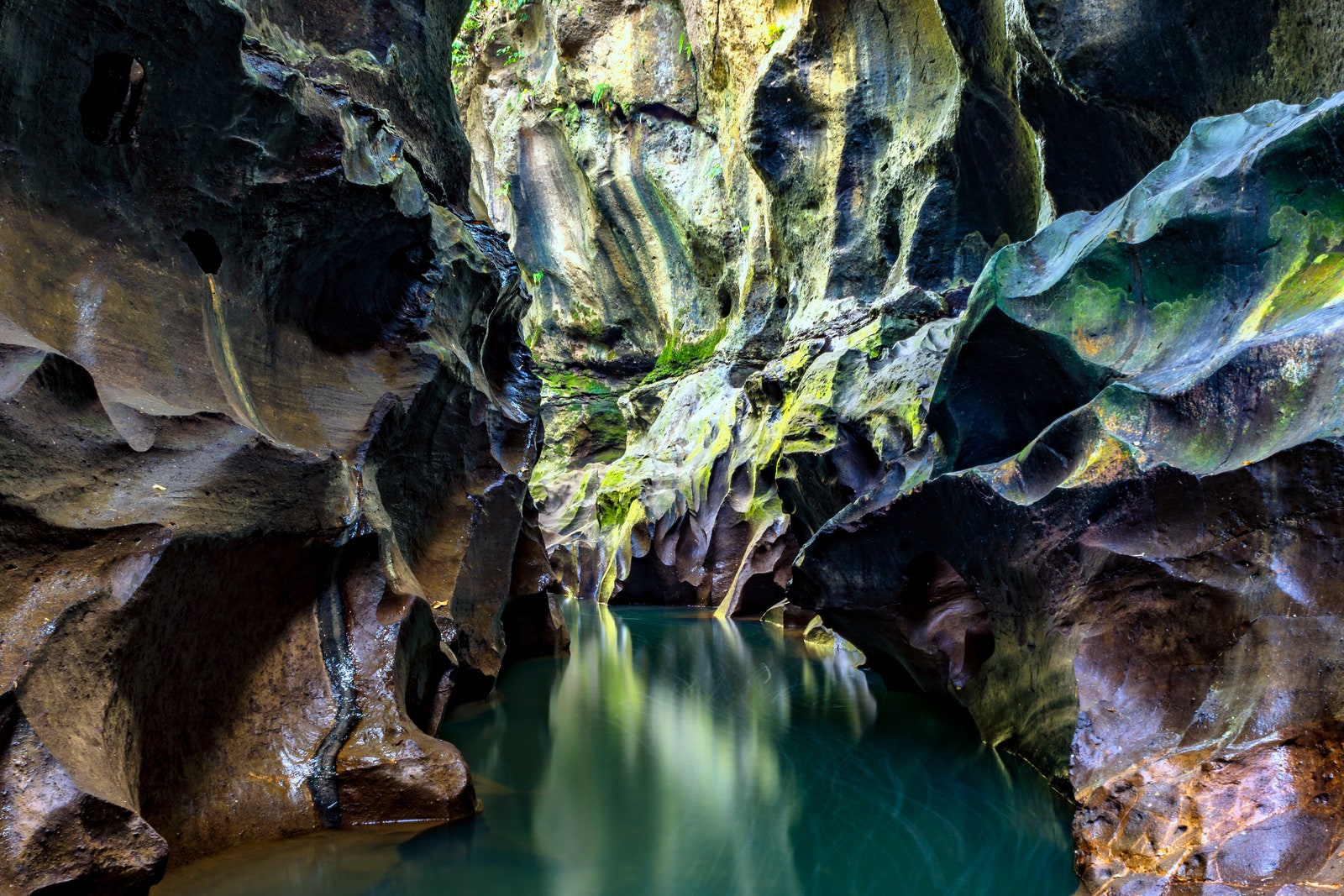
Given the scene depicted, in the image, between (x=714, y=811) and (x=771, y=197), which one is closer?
(x=714, y=811)

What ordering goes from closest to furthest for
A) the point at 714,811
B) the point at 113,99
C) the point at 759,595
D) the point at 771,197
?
the point at 113,99, the point at 714,811, the point at 759,595, the point at 771,197

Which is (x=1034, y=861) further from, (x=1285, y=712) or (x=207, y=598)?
(x=207, y=598)

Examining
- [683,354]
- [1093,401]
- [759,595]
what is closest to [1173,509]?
[1093,401]

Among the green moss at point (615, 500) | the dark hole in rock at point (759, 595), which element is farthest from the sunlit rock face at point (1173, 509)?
the green moss at point (615, 500)

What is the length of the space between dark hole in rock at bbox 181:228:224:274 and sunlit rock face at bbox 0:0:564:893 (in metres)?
0.02

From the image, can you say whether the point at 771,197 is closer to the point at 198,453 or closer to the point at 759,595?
the point at 759,595

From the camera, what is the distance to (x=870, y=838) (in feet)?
11.5

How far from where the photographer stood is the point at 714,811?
3871mm

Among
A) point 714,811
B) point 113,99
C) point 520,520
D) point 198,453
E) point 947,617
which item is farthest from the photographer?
point 520,520

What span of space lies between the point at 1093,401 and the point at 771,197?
11.1 metres

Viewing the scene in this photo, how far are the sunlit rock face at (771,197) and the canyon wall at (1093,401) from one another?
0.14 ft

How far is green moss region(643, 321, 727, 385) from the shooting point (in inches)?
829

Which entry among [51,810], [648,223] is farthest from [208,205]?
[648,223]

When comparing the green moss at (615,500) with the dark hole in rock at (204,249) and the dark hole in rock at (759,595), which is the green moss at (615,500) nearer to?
the dark hole in rock at (759,595)
